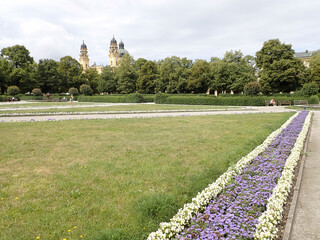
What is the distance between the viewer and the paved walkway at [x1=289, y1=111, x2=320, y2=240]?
2.79m

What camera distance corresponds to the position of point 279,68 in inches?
1435

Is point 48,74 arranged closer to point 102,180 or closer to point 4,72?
point 4,72

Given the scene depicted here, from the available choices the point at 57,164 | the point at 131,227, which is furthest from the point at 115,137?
the point at 131,227

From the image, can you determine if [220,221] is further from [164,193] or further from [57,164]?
[57,164]

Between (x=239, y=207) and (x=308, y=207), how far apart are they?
122 cm

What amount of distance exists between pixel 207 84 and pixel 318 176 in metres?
44.9

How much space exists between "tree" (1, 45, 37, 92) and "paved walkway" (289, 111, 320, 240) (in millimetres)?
56648

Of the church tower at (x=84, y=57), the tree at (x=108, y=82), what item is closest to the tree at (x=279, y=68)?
the tree at (x=108, y=82)

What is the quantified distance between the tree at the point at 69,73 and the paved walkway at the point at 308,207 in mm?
59052

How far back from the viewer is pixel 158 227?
2889 millimetres

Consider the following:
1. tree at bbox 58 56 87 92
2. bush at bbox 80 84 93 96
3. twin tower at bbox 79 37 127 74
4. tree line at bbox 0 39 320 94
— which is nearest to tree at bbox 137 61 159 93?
tree line at bbox 0 39 320 94

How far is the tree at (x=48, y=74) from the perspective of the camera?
5256cm

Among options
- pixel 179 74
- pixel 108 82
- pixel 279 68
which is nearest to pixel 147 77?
pixel 179 74

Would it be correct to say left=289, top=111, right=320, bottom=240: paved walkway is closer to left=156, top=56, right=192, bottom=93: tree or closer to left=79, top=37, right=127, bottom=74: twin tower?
left=156, top=56, right=192, bottom=93: tree
